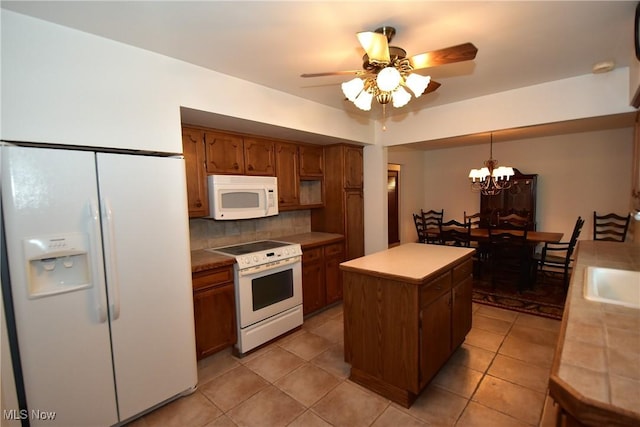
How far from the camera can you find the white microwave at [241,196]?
273cm

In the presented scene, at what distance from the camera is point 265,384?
7.51ft

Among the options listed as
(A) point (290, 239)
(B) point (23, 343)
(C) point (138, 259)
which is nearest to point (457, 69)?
(A) point (290, 239)

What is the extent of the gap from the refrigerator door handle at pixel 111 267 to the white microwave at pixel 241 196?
1.02m

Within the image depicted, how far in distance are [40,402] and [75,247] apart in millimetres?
841

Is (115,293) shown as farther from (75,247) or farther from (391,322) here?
(391,322)

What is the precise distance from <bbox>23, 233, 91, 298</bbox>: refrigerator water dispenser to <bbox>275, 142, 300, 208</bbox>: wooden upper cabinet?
6.43 feet

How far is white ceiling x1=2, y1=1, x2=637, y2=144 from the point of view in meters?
1.56

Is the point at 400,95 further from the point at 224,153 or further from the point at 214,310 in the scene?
the point at 214,310

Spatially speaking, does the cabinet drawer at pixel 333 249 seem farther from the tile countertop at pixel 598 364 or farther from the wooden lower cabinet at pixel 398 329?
the tile countertop at pixel 598 364

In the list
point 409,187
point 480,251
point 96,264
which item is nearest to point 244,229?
point 96,264

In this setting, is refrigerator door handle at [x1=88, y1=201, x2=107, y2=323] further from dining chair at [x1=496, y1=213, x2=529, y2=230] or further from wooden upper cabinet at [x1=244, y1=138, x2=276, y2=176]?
dining chair at [x1=496, y1=213, x2=529, y2=230]

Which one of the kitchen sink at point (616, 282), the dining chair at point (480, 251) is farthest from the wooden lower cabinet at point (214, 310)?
the dining chair at point (480, 251)

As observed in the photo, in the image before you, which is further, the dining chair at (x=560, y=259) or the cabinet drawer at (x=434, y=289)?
the dining chair at (x=560, y=259)

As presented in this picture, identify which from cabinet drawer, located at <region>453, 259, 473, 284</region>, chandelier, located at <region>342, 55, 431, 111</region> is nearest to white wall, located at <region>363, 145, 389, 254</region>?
cabinet drawer, located at <region>453, 259, 473, 284</region>
